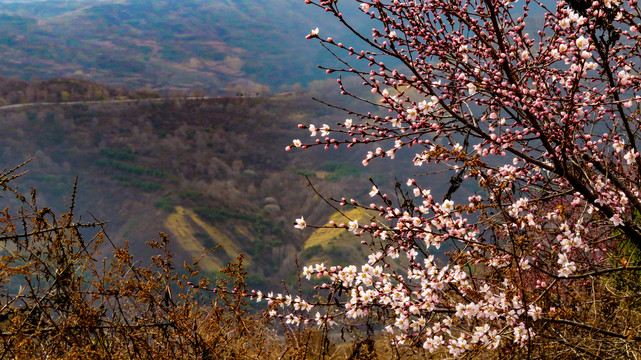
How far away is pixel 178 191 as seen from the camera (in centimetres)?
4544

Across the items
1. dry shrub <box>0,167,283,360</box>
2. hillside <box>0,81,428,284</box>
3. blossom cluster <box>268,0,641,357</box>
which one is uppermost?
blossom cluster <box>268,0,641,357</box>

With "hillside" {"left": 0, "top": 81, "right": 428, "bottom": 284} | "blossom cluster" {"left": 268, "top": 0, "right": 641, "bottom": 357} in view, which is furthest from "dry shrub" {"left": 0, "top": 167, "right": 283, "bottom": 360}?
"hillside" {"left": 0, "top": 81, "right": 428, "bottom": 284}

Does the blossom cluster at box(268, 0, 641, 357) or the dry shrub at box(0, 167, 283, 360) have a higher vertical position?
the blossom cluster at box(268, 0, 641, 357)

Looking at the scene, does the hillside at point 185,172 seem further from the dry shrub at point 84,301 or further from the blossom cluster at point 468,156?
the blossom cluster at point 468,156

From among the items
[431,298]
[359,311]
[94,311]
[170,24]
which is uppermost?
[170,24]

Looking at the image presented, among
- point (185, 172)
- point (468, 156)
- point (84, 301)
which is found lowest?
point (185, 172)

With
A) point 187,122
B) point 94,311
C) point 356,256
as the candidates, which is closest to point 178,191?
point 187,122

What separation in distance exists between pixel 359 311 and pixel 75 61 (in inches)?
5185

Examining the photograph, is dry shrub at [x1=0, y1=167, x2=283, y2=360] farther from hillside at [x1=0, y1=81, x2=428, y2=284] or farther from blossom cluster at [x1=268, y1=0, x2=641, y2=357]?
hillside at [x1=0, y1=81, x2=428, y2=284]

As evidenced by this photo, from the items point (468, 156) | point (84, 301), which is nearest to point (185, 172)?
point (84, 301)

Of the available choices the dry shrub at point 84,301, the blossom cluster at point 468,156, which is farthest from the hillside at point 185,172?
the blossom cluster at point 468,156

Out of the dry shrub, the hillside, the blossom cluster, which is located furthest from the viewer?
the hillside

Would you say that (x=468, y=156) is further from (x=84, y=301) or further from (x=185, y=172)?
(x=185, y=172)

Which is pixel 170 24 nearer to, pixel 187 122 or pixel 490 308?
pixel 187 122
